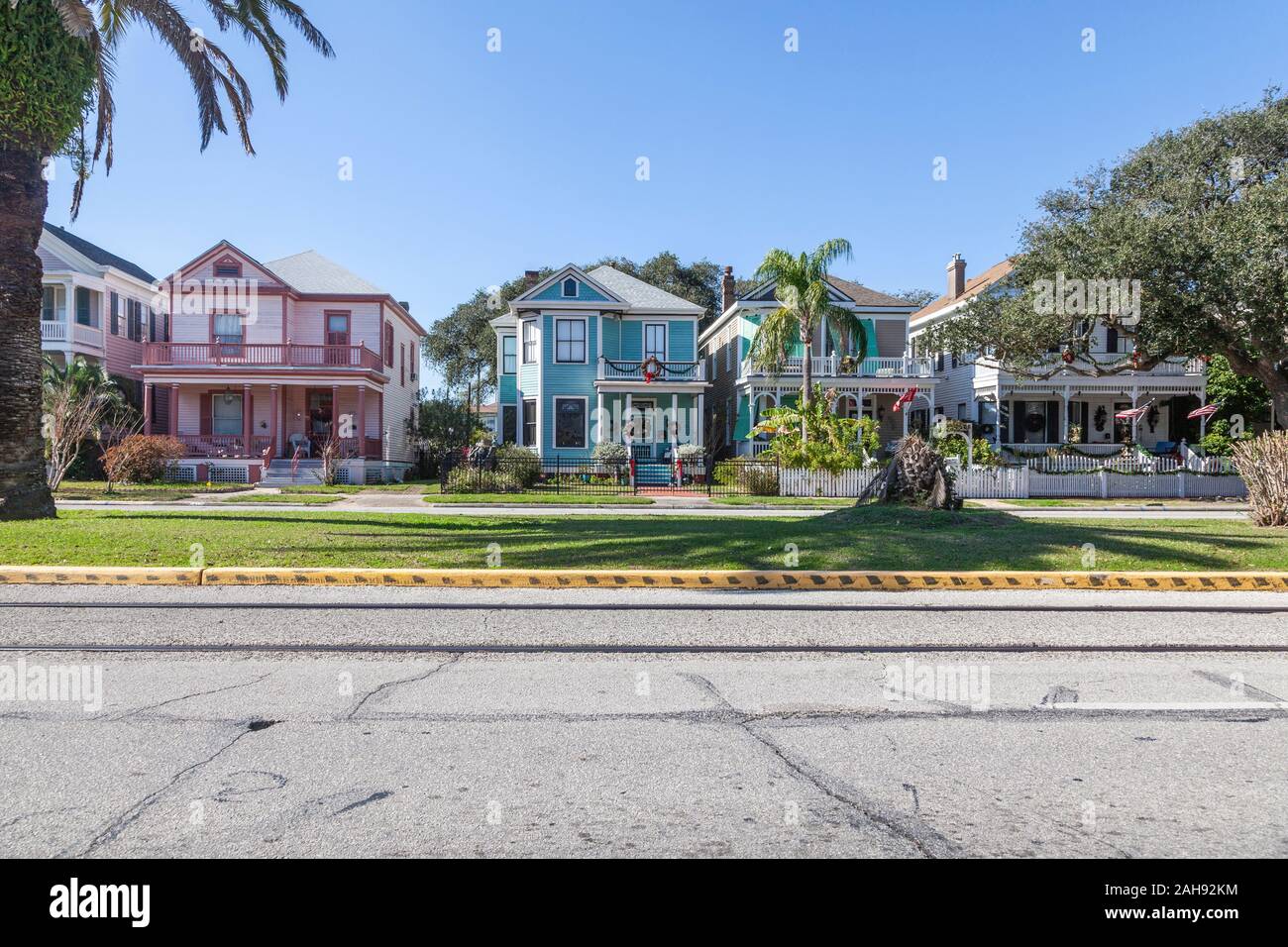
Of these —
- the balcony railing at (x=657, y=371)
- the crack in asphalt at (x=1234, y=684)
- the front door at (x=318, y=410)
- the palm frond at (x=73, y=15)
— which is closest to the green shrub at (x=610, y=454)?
the balcony railing at (x=657, y=371)

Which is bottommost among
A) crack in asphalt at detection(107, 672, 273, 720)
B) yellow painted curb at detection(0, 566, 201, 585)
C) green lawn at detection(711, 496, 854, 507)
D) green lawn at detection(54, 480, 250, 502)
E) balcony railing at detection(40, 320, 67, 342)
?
crack in asphalt at detection(107, 672, 273, 720)

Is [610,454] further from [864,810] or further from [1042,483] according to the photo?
[864,810]

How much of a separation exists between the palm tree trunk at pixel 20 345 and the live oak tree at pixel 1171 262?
26.7m

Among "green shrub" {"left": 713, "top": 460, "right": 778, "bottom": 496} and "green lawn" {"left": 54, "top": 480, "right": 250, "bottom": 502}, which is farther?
"green shrub" {"left": 713, "top": 460, "right": 778, "bottom": 496}

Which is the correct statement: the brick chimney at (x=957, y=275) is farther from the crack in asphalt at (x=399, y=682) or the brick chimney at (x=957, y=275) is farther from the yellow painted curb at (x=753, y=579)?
the crack in asphalt at (x=399, y=682)

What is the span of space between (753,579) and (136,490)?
22486mm

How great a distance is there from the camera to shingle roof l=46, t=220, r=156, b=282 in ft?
115

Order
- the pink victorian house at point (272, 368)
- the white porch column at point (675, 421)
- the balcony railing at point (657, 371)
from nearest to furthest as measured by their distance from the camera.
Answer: the pink victorian house at point (272, 368)
the white porch column at point (675, 421)
the balcony railing at point (657, 371)

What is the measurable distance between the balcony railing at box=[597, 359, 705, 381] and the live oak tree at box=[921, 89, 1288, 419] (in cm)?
1029

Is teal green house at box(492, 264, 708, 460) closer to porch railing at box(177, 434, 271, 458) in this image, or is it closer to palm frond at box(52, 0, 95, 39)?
porch railing at box(177, 434, 271, 458)

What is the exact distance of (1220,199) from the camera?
89.8ft

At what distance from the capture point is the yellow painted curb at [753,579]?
10023mm

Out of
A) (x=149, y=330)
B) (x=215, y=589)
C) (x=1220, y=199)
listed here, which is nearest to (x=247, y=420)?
(x=149, y=330)

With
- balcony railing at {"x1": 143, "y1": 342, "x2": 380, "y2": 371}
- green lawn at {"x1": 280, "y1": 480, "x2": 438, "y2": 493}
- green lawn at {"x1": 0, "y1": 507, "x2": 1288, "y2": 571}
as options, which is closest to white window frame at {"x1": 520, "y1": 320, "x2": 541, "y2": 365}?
balcony railing at {"x1": 143, "y1": 342, "x2": 380, "y2": 371}
